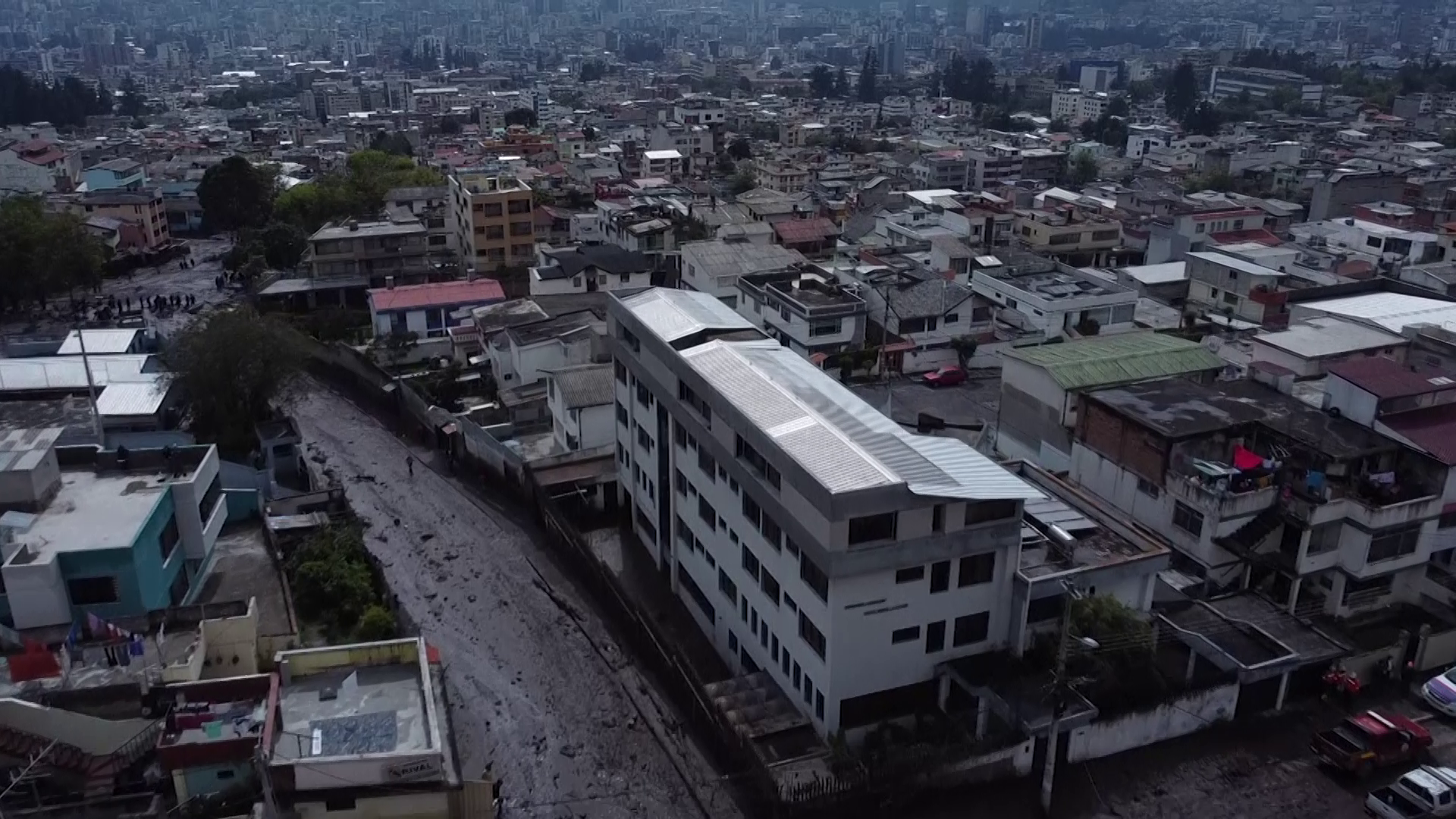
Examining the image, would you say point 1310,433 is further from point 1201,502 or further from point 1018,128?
Answer: point 1018,128

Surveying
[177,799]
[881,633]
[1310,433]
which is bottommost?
[177,799]

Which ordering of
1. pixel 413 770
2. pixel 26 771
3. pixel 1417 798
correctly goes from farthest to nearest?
pixel 1417 798 → pixel 413 770 → pixel 26 771

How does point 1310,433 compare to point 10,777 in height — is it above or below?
above

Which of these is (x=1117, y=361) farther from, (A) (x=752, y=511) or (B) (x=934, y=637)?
(A) (x=752, y=511)

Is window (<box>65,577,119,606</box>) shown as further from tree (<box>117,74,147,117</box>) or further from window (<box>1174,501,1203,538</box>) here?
tree (<box>117,74,147,117</box>)

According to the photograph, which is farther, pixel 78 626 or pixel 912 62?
pixel 912 62

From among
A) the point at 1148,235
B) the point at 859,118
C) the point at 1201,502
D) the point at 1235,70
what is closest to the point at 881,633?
the point at 1201,502

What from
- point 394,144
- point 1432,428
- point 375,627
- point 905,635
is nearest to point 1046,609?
point 905,635
